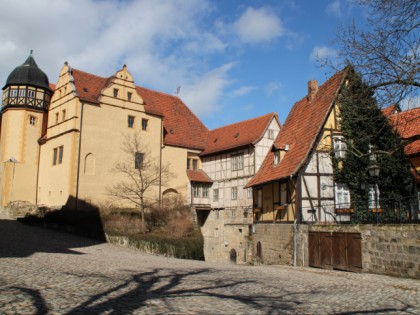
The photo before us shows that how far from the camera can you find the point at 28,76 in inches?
1390

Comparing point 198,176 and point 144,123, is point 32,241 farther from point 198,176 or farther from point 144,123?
point 198,176

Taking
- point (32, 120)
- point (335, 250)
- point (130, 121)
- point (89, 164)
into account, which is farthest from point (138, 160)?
point (335, 250)

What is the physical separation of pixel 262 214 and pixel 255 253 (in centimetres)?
221

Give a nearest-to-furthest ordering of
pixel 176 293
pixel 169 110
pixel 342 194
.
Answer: pixel 176 293
pixel 342 194
pixel 169 110

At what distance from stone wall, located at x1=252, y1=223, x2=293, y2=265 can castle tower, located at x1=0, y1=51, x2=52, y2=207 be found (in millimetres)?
20907

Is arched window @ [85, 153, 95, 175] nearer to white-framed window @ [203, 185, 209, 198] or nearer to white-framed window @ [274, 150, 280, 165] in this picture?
white-framed window @ [203, 185, 209, 198]

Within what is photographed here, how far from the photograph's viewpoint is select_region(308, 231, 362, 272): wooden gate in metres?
15.7

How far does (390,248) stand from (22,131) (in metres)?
30.4

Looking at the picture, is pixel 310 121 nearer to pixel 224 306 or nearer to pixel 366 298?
pixel 366 298

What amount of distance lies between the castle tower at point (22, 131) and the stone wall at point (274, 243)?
20907mm

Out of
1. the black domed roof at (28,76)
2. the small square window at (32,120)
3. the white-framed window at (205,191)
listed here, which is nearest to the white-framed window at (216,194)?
the white-framed window at (205,191)

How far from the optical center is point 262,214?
2384 centimetres

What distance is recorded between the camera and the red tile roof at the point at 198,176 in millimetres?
35781

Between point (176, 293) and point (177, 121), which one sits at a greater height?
point (177, 121)
